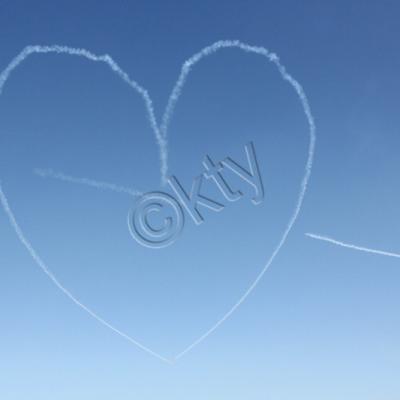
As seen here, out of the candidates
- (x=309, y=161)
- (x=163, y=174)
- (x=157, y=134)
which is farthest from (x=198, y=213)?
(x=309, y=161)

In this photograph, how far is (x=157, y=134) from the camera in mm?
24438

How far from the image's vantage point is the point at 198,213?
80.3ft

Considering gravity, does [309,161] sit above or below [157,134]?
above

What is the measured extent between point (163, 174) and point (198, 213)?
450 cm

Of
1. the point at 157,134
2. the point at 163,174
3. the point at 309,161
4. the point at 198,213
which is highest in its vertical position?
the point at 309,161

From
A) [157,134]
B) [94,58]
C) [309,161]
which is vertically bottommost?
[157,134]

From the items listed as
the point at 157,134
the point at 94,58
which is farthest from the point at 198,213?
the point at 94,58

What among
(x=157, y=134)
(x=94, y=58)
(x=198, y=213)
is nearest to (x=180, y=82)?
(x=157, y=134)

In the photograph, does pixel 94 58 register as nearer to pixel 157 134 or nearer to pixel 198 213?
pixel 157 134

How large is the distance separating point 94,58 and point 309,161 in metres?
20.8

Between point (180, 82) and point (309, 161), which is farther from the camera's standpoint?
point (309, 161)

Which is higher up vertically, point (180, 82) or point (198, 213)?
point (180, 82)

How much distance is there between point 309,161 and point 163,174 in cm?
1339

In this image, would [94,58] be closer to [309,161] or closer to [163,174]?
[163,174]
